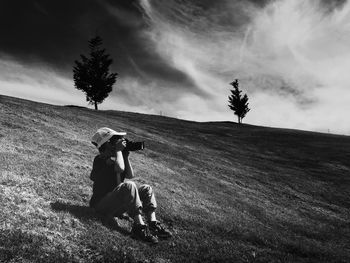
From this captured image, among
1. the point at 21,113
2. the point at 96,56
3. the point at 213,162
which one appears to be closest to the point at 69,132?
the point at 21,113

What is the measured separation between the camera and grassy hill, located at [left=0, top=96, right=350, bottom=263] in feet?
28.3

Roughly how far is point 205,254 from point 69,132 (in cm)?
1862

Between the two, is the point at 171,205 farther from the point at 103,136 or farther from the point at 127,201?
the point at 103,136

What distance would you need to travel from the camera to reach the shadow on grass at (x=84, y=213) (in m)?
9.86

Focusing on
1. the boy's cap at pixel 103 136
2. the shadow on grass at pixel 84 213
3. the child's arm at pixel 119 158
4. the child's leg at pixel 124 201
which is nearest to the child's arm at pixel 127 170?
the child's arm at pixel 119 158

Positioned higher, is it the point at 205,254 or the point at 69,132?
the point at 69,132

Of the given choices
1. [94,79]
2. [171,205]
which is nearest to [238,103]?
[94,79]

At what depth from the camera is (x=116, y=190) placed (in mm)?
9609

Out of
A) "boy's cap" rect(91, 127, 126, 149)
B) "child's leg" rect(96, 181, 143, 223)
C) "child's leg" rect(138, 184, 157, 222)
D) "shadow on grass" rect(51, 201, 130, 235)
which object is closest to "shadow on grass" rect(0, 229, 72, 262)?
"shadow on grass" rect(51, 201, 130, 235)

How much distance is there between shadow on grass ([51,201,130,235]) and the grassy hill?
0.03 meters

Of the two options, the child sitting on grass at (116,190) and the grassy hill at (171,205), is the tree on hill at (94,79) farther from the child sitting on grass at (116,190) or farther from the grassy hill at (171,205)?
the child sitting on grass at (116,190)

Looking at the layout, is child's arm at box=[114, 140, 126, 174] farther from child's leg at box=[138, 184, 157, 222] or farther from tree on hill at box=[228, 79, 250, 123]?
tree on hill at box=[228, 79, 250, 123]

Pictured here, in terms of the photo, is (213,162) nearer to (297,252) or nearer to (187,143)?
(187,143)

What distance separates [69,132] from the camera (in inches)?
1027
